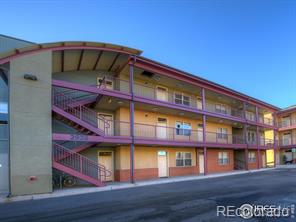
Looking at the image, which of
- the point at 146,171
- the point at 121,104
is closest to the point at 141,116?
the point at 121,104

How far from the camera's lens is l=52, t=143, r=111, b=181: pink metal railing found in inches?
609

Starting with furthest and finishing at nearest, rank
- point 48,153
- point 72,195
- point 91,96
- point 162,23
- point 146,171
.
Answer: point 162,23 → point 146,171 → point 91,96 → point 48,153 → point 72,195

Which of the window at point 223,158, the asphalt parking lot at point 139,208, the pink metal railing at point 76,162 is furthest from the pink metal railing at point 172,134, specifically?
the asphalt parking lot at point 139,208

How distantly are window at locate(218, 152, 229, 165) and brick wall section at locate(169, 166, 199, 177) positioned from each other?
4.29m

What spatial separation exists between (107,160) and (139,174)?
8.84ft

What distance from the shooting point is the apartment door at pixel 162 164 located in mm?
21922

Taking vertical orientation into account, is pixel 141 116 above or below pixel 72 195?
above

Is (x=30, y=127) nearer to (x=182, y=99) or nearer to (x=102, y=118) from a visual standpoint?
(x=102, y=118)

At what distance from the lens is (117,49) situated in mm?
17781

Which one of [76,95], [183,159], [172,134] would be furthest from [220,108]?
[76,95]

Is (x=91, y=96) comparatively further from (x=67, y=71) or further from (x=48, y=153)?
(x=48, y=153)

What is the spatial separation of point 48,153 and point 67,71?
7.21 m

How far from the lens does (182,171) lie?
930 inches

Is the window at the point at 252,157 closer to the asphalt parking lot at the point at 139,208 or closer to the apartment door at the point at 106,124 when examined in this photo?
the apartment door at the point at 106,124
